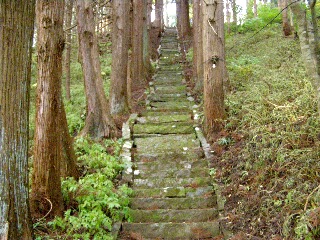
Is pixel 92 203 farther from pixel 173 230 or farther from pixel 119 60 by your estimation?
pixel 119 60

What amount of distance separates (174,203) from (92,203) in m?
1.68

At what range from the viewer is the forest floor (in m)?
5.16

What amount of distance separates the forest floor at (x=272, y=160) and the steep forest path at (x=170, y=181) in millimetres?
417

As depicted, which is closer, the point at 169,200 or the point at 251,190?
the point at 251,190

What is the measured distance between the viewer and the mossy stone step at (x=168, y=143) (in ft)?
30.6

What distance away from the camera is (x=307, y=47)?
437 centimetres

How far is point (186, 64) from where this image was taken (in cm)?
1916

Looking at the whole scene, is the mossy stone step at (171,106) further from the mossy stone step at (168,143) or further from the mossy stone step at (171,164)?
the mossy stone step at (171,164)

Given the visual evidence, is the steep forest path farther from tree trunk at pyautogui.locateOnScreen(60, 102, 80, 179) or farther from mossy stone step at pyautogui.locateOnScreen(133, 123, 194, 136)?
tree trunk at pyautogui.locateOnScreen(60, 102, 80, 179)

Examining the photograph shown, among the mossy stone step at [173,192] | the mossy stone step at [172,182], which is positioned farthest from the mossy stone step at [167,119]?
the mossy stone step at [173,192]

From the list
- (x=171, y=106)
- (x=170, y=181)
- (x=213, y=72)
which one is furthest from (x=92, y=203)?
(x=171, y=106)

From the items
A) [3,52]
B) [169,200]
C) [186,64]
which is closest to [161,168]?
[169,200]

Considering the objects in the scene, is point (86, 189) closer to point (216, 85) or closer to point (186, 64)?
point (216, 85)

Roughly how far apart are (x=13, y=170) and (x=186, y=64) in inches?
615
